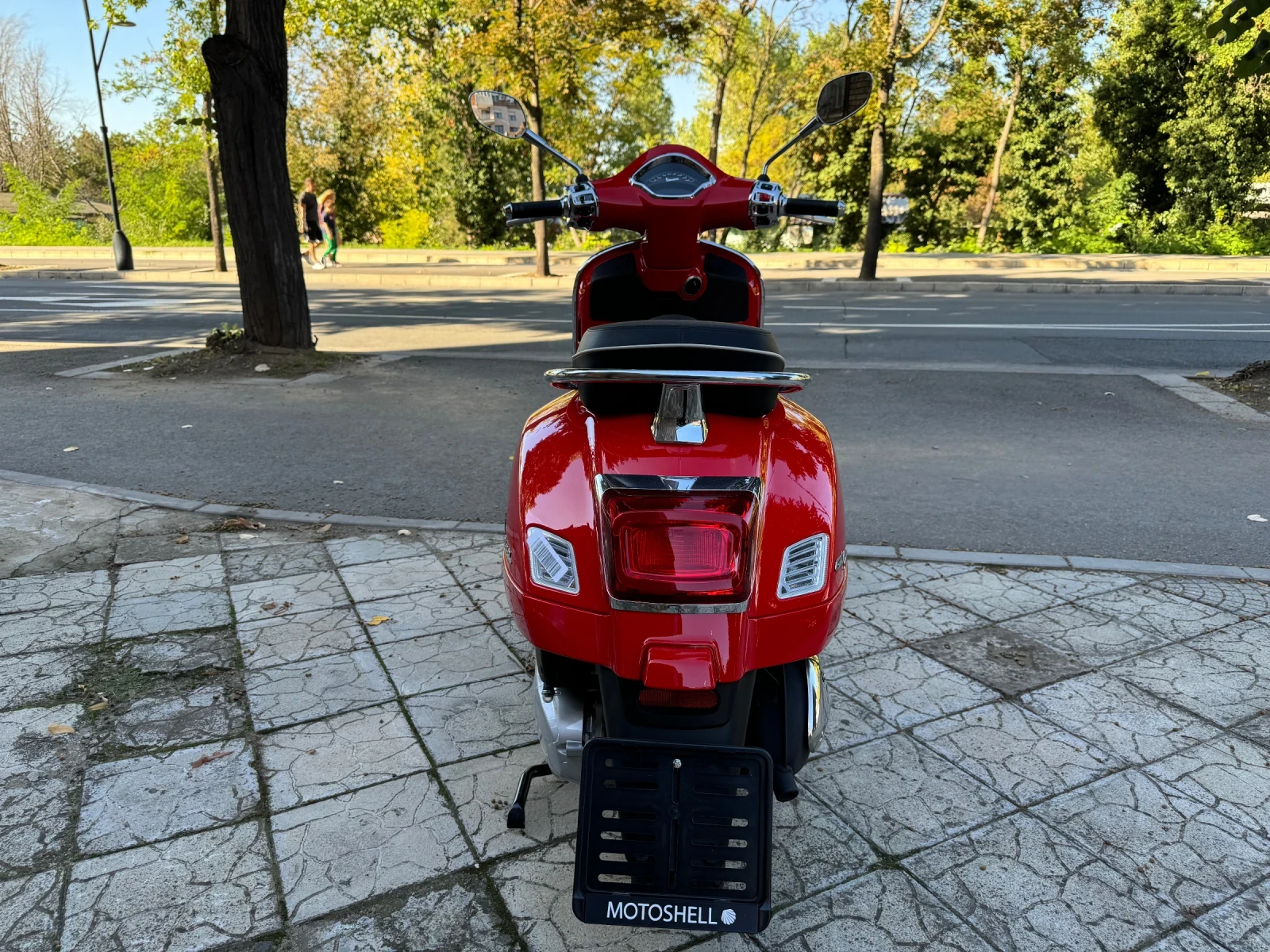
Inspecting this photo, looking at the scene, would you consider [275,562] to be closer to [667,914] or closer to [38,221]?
[667,914]

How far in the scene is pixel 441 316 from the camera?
14.4 m

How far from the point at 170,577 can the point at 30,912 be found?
7.60 feet

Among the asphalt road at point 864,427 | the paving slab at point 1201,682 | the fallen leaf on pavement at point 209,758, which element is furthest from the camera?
the asphalt road at point 864,427

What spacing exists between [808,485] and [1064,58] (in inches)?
814

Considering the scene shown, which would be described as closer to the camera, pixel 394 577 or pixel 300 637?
pixel 300 637

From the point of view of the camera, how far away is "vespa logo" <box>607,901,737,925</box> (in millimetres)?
1986

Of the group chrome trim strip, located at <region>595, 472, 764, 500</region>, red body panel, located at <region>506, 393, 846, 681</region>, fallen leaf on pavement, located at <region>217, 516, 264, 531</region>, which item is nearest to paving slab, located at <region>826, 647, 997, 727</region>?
red body panel, located at <region>506, 393, 846, 681</region>

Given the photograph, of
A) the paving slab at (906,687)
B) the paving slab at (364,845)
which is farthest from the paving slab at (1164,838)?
the paving slab at (364,845)

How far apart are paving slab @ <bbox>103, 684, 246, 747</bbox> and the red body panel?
1432mm

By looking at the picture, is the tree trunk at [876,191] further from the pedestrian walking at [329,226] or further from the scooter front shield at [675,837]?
the scooter front shield at [675,837]

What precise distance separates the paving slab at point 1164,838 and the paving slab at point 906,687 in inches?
22.3

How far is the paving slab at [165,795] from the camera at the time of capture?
258 centimetres

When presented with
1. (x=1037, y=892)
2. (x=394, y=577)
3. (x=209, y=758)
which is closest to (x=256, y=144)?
(x=394, y=577)

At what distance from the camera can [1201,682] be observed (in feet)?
11.3
